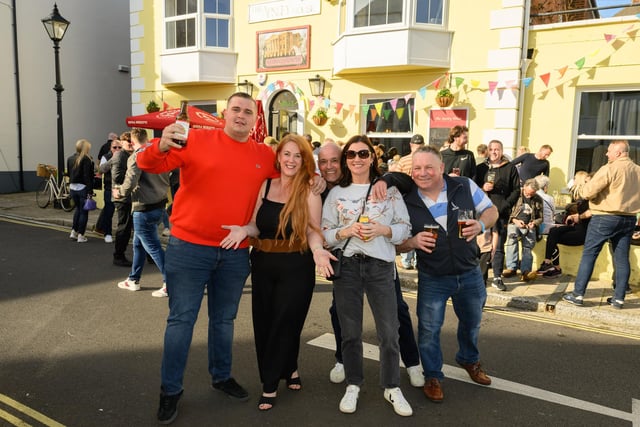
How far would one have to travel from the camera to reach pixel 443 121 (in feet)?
36.8

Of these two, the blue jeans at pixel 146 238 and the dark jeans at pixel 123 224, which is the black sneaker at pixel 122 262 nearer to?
the dark jeans at pixel 123 224

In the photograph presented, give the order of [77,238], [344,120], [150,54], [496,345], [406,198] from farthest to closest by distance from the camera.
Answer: [150,54] < [344,120] < [77,238] < [496,345] < [406,198]

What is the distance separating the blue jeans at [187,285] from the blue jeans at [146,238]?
111 inches

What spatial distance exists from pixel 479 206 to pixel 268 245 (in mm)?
1523

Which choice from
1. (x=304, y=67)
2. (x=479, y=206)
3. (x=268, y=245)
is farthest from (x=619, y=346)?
(x=304, y=67)

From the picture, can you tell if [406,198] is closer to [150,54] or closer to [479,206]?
[479,206]

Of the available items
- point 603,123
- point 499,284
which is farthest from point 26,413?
point 603,123

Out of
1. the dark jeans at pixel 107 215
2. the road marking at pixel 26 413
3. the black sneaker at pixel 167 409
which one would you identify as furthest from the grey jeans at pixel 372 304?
the dark jeans at pixel 107 215

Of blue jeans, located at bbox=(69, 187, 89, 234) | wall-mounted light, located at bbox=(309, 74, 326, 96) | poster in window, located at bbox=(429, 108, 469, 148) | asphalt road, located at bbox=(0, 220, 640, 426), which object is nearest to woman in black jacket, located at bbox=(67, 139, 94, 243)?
blue jeans, located at bbox=(69, 187, 89, 234)

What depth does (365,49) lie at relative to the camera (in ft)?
36.9

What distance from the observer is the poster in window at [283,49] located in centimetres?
1270

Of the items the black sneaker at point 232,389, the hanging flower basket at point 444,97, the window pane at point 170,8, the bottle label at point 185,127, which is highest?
the window pane at point 170,8

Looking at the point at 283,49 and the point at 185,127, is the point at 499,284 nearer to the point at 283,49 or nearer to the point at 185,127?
the point at 185,127

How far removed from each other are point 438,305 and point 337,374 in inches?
36.5
